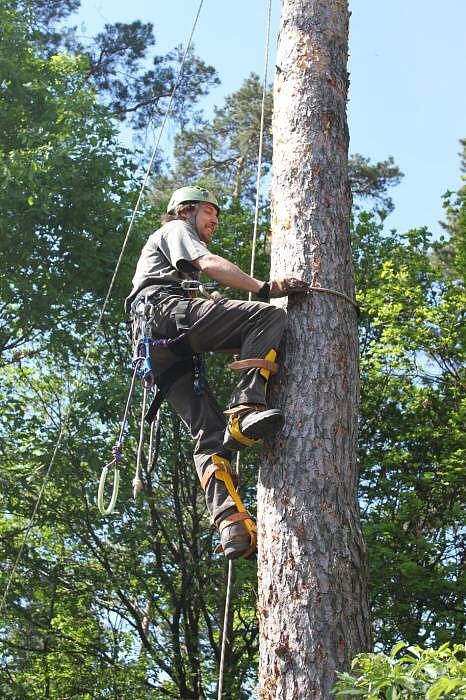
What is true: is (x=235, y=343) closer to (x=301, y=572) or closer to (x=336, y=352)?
(x=336, y=352)

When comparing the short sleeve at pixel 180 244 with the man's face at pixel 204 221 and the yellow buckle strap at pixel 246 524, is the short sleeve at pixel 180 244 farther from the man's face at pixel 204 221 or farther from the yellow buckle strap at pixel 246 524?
the yellow buckle strap at pixel 246 524

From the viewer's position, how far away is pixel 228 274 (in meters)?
4.39

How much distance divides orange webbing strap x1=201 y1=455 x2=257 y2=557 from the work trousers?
0.09 ft

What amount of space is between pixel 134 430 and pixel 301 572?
9108 millimetres

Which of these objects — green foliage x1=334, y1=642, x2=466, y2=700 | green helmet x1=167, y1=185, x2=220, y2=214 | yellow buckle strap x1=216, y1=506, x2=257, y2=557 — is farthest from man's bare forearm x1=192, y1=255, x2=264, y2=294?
green foliage x1=334, y1=642, x2=466, y2=700

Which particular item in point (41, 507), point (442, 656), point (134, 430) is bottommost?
point (442, 656)

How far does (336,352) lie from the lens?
4164 mm

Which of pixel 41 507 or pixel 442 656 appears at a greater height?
pixel 41 507

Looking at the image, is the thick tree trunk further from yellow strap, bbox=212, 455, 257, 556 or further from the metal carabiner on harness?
the metal carabiner on harness

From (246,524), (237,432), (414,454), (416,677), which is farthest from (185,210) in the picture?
(414,454)

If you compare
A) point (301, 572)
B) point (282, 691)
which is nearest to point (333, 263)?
point (301, 572)

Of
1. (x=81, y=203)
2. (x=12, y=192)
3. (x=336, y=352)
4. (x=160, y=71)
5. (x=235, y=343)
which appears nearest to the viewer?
(x=336, y=352)

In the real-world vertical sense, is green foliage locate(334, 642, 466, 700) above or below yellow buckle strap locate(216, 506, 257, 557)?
below

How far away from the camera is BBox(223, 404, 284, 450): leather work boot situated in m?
3.95
